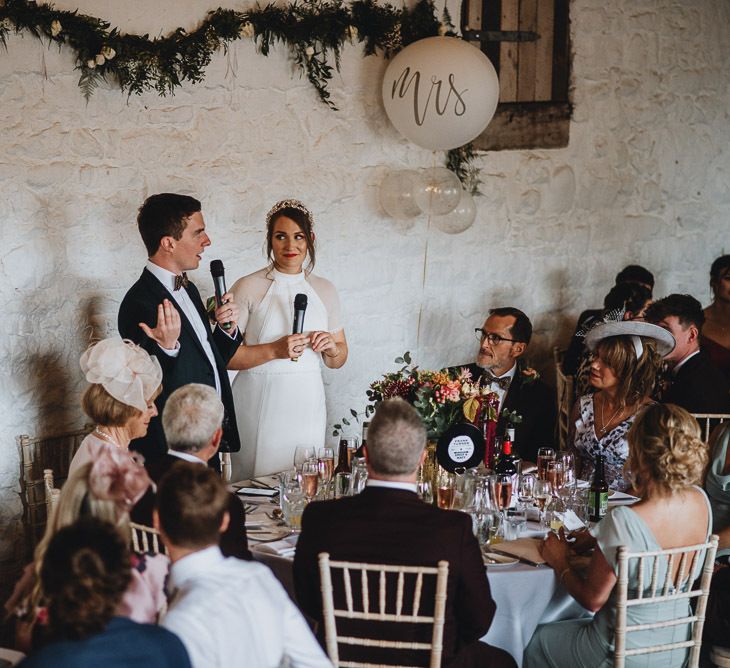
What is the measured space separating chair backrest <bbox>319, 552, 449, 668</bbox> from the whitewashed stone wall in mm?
2428

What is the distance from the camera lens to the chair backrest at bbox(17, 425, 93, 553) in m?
3.94

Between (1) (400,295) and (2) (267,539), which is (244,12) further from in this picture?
(2) (267,539)

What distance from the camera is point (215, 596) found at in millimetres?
1905

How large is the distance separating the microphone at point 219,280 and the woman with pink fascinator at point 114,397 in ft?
2.53

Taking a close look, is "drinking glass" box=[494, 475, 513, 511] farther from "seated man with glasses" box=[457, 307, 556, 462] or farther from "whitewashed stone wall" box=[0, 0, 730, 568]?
"whitewashed stone wall" box=[0, 0, 730, 568]

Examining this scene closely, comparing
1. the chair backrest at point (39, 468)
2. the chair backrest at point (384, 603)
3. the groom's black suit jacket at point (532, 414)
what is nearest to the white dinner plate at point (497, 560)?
the chair backrest at point (384, 603)

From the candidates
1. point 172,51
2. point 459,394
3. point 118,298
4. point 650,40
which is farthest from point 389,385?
point 650,40

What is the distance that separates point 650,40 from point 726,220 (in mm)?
1312

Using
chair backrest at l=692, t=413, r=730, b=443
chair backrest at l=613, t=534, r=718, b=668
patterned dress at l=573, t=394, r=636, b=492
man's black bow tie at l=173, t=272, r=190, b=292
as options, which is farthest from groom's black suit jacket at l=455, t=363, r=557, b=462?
chair backrest at l=613, t=534, r=718, b=668

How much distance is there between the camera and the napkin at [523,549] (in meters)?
2.86

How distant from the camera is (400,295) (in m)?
5.43

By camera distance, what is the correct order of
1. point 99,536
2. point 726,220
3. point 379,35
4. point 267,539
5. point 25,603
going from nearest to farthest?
point 99,536
point 25,603
point 267,539
point 379,35
point 726,220

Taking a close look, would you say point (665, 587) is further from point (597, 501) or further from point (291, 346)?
point (291, 346)

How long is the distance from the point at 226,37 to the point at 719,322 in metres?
2.99
